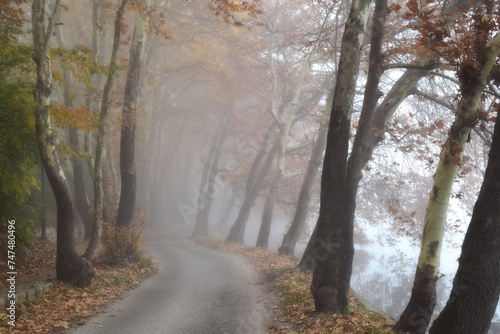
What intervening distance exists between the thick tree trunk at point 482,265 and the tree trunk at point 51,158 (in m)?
7.51

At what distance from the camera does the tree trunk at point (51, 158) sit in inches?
315

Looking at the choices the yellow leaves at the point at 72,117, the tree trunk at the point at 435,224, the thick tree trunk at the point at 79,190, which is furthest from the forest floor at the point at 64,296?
the tree trunk at the point at 435,224

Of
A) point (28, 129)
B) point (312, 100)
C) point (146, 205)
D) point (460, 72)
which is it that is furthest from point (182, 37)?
point (460, 72)

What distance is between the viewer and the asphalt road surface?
269 inches

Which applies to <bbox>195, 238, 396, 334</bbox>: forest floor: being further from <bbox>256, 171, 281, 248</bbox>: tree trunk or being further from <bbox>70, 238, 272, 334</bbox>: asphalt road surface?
<bbox>256, 171, 281, 248</bbox>: tree trunk

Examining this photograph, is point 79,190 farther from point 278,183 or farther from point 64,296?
point 278,183

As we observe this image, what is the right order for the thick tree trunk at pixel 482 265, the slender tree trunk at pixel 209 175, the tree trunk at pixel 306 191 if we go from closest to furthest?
A: the thick tree trunk at pixel 482 265 < the tree trunk at pixel 306 191 < the slender tree trunk at pixel 209 175

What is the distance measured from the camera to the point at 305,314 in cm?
714

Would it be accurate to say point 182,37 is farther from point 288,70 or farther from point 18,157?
point 18,157

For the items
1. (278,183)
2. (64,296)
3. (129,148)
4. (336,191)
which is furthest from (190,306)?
(278,183)

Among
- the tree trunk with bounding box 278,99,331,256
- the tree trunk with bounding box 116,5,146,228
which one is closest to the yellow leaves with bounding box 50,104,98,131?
the tree trunk with bounding box 116,5,146,228

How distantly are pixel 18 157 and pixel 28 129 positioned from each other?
701 mm

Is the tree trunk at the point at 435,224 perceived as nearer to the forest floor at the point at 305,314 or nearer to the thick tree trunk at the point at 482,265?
the forest floor at the point at 305,314

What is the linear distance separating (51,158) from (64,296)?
295 cm
